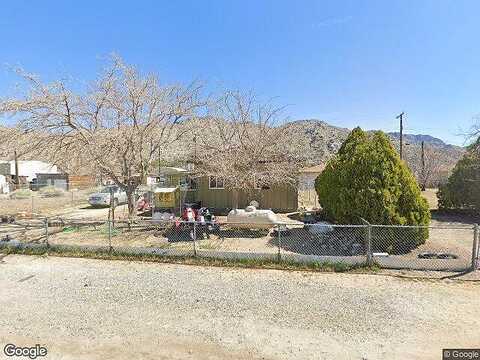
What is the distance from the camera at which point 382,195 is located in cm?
835

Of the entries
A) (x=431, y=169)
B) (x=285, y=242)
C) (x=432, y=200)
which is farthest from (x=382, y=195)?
(x=431, y=169)

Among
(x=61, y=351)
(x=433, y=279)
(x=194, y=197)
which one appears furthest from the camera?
(x=194, y=197)

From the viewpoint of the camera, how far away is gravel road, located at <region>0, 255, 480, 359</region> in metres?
4.03

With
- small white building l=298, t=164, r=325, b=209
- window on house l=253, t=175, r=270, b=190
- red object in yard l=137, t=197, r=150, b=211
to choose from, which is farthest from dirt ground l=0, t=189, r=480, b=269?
small white building l=298, t=164, r=325, b=209

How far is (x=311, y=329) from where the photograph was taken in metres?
4.48

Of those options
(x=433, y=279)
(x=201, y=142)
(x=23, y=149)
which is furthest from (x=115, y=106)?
(x=433, y=279)

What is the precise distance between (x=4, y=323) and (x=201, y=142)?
1318 cm

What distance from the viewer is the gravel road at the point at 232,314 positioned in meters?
4.03

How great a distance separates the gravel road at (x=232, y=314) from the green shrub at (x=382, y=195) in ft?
7.30

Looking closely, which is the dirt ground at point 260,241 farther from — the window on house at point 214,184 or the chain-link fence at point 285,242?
the window on house at point 214,184

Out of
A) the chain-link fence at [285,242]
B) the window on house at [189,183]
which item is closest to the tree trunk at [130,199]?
the chain-link fence at [285,242]

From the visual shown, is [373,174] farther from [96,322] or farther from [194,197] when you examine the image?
[194,197]

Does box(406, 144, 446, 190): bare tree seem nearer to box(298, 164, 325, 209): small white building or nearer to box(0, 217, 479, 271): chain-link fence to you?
box(298, 164, 325, 209): small white building

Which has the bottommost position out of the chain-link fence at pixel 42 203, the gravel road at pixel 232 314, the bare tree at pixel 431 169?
the gravel road at pixel 232 314
